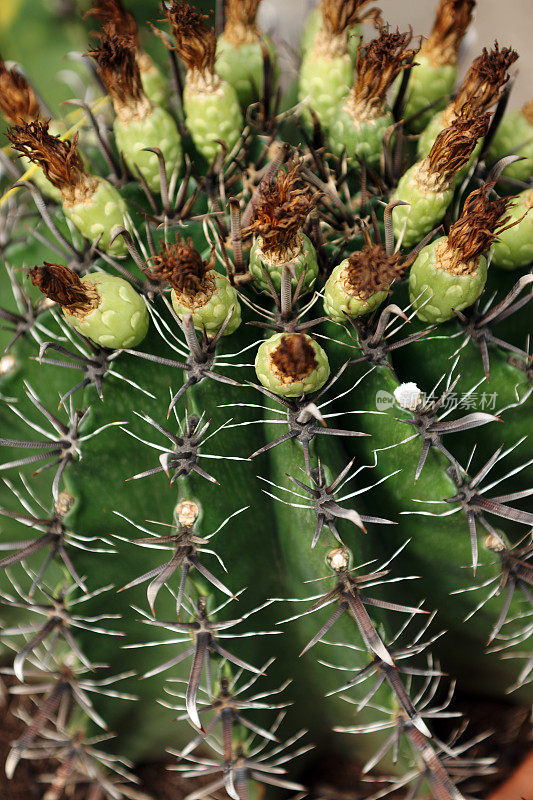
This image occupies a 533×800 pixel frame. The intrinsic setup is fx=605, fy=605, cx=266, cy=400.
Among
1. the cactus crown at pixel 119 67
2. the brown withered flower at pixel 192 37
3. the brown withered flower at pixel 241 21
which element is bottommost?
the cactus crown at pixel 119 67

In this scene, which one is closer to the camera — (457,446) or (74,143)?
(74,143)

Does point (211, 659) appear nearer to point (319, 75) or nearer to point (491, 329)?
point (491, 329)

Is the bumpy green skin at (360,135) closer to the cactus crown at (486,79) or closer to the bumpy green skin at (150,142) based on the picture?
the cactus crown at (486,79)

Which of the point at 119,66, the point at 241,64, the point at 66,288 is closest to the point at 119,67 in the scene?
the point at 119,66

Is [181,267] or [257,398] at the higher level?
[181,267]

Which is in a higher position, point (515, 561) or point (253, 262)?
point (253, 262)

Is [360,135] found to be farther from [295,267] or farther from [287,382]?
[287,382]

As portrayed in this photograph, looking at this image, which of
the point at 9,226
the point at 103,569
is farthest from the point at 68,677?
the point at 9,226

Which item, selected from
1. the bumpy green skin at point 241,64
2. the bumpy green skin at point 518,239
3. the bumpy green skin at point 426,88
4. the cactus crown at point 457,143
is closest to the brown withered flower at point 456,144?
the cactus crown at point 457,143
